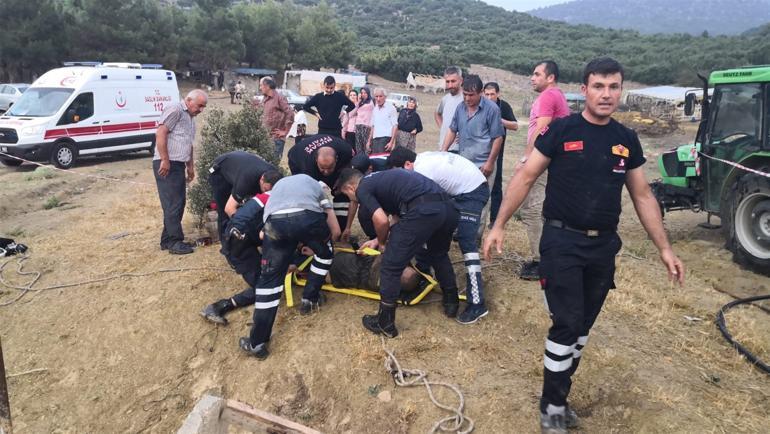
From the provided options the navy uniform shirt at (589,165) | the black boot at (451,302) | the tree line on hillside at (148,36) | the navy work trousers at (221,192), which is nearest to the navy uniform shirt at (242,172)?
the navy work trousers at (221,192)

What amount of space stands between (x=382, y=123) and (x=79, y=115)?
8.08 meters

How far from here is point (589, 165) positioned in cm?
271

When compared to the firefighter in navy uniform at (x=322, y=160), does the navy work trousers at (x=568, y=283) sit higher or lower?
lower

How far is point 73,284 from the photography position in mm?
5508

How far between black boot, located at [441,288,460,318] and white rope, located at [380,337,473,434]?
0.67m

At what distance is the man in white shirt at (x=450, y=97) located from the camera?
5867 millimetres

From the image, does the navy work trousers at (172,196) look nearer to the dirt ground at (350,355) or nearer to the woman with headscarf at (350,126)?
the dirt ground at (350,355)

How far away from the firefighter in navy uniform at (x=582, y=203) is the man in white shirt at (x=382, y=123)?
5319 millimetres

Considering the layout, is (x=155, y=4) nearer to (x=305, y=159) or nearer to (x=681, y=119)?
(x=681, y=119)

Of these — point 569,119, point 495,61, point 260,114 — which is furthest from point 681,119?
point 495,61

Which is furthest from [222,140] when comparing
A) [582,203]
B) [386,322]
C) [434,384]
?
[582,203]

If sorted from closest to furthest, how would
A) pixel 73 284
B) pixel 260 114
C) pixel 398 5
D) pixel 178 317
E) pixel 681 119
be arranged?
1. pixel 178 317
2. pixel 73 284
3. pixel 260 114
4. pixel 681 119
5. pixel 398 5

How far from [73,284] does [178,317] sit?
159 cm

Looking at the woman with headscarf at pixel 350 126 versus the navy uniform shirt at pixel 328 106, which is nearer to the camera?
the navy uniform shirt at pixel 328 106
